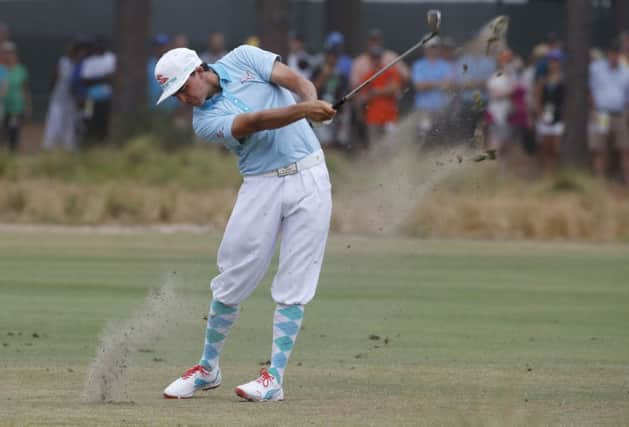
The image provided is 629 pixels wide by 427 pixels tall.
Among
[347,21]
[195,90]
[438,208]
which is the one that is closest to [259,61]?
[195,90]

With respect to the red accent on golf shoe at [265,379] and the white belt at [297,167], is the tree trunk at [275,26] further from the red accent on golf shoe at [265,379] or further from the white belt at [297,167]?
the red accent on golf shoe at [265,379]

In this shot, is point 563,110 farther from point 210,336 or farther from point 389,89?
point 210,336

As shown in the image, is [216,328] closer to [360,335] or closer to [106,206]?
[360,335]

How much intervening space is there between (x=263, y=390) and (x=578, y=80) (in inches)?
732

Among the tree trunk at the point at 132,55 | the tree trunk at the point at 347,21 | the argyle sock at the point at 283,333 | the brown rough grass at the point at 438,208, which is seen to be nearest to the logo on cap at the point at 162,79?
the argyle sock at the point at 283,333

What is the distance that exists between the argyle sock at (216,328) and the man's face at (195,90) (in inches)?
44.4

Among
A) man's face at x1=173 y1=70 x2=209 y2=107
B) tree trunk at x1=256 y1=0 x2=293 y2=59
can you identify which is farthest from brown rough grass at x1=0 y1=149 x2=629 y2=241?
man's face at x1=173 y1=70 x2=209 y2=107

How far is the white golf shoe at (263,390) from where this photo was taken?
373 inches

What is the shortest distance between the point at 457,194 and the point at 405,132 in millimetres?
7818

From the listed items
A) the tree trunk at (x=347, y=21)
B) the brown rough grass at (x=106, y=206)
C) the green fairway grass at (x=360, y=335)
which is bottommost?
the green fairway grass at (x=360, y=335)

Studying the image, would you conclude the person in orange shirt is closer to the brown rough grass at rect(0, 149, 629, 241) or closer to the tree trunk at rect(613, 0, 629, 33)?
the brown rough grass at rect(0, 149, 629, 241)

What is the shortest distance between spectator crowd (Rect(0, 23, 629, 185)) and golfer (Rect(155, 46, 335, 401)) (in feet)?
39.6

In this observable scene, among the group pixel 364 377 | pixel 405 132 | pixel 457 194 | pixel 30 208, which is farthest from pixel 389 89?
pixel 364 377

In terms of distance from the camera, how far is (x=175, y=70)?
9.39 m
